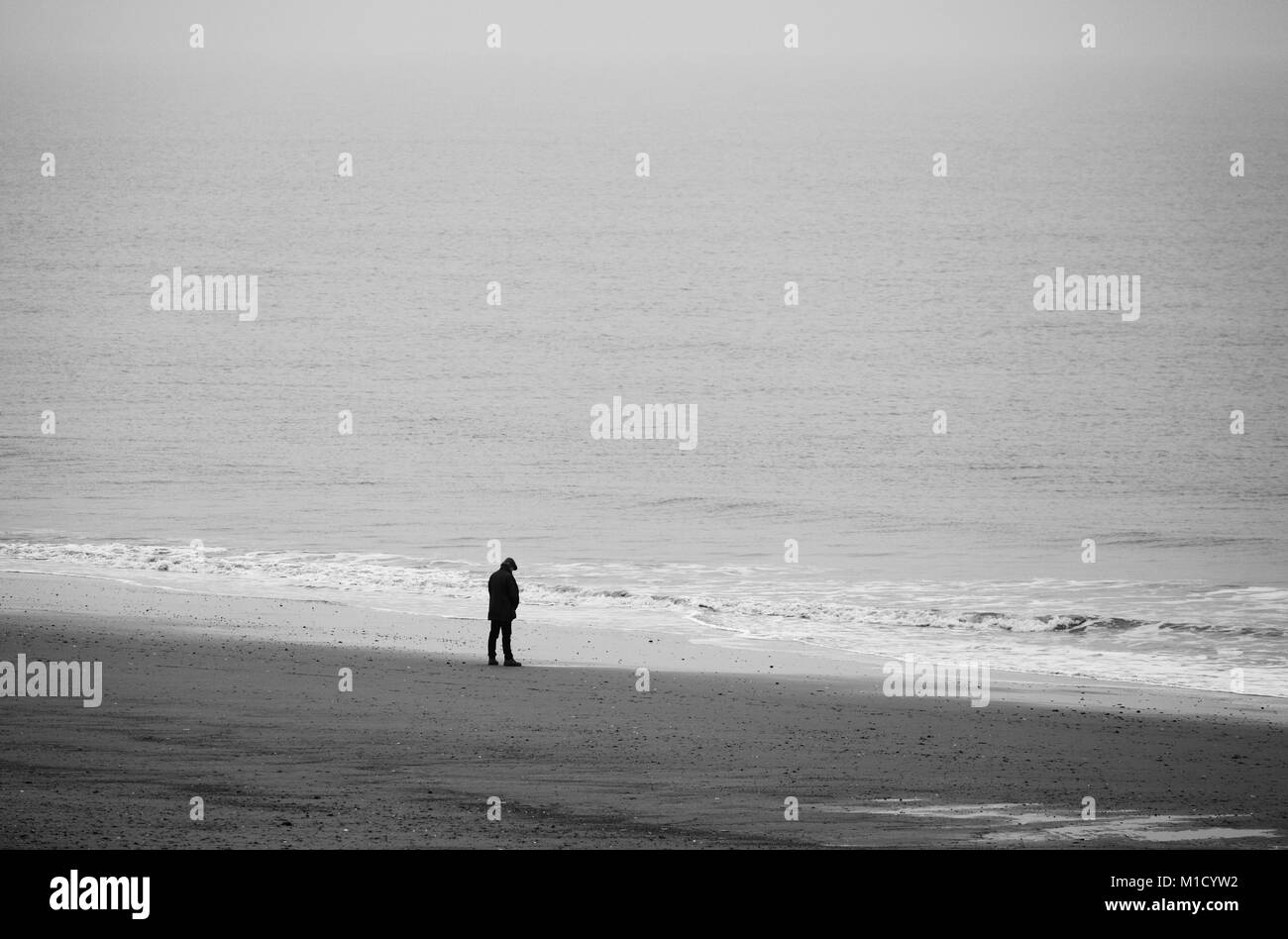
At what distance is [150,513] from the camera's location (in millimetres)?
37406

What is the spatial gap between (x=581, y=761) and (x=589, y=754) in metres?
0.29

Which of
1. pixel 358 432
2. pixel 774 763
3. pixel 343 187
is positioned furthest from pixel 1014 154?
pixel 774 763

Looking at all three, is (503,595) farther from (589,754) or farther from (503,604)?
(589,754)

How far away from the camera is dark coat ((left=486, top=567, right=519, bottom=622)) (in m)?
16.1

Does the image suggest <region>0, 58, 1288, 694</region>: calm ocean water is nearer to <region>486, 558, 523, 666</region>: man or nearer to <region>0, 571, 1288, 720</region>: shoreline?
<region>0, 571, 1288, 720</region>: shoreline

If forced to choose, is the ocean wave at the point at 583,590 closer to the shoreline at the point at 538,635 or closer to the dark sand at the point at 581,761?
the shoreline at the point at 538,635

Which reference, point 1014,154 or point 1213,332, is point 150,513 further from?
point 1014,154

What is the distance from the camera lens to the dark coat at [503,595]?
1614cm

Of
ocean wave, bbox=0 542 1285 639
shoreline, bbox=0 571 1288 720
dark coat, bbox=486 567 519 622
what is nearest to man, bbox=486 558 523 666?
dark coat, bbox=486 567 519 622

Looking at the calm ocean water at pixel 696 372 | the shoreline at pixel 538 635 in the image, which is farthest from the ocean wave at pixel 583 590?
the shoreline at pixel 538 635

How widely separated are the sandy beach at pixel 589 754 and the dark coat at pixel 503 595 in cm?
71

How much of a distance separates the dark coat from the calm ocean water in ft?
19.3

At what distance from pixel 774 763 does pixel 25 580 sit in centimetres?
1698
